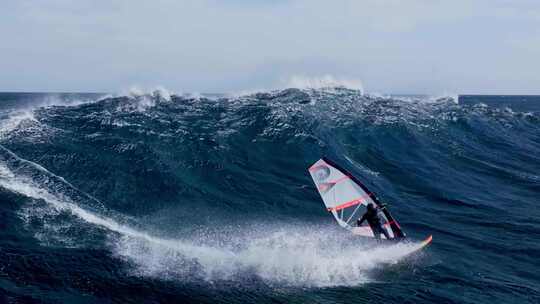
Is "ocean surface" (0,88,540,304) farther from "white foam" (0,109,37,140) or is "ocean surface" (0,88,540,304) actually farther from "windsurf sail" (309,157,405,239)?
"windsurf sail" (309,157,405,239)

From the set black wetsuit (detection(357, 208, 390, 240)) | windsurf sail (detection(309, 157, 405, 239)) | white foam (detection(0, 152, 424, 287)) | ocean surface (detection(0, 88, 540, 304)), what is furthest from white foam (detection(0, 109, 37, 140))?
black wetsuit (detection(357, 208, 390, 240))

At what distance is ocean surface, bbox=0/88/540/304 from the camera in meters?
14.9

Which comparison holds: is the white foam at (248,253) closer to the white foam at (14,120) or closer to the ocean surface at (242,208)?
the ocean surface at (242,208)

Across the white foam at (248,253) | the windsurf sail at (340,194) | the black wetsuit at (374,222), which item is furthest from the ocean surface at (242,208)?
the windsurf sail at (340,194)

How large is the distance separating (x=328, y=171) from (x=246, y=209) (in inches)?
192

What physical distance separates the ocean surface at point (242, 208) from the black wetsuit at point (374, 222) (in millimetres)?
744

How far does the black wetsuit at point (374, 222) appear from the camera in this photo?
19.2 meters

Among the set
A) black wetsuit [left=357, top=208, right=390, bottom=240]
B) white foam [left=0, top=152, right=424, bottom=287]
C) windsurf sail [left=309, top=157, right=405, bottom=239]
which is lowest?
white foam [left=0, top=152, right=424, bottom=287]

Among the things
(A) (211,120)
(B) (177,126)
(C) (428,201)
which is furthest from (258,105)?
(C) (428,201)

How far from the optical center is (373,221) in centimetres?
1942

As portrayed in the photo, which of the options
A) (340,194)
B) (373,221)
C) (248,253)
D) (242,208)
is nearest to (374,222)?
(373,221)

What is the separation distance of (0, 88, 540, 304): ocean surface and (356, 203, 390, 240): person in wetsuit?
755mm

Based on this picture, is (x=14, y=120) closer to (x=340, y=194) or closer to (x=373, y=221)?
(x=340, y=194)

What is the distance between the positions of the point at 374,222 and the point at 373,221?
0.07 metres
